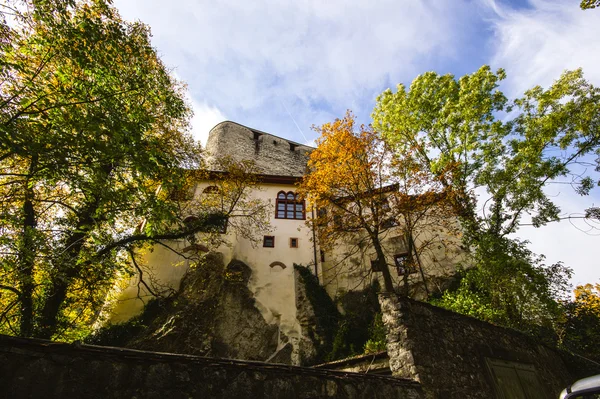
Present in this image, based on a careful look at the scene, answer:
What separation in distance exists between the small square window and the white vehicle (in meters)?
13.7

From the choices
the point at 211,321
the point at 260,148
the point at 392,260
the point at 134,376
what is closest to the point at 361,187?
the point at 392,260

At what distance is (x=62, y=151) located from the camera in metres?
5.56

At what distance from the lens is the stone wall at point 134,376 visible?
2.36 m

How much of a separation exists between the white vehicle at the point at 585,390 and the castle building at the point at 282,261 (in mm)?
9629

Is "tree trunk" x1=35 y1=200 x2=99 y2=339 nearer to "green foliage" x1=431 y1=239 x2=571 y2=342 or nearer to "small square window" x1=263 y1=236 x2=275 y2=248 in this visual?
"small square window" x1=263 y1=236 x2=275 y2=248

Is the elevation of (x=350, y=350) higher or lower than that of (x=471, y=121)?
lower

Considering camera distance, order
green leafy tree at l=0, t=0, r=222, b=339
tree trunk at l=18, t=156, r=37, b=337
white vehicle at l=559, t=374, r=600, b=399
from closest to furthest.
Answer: white vehicle at l=559, t=374, r=600, b=399 < green leafy tree at l=0, t=0, r=222, b=339 < tree trunk at l=18, t=156, r=37, b=337

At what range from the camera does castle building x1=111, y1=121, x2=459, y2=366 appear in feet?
48.4

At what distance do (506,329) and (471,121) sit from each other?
35.8 ft

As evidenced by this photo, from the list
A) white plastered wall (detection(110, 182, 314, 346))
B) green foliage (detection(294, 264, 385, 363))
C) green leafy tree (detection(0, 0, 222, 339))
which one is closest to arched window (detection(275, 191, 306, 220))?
white plastered wall (detection(110, 182, 314, 346))

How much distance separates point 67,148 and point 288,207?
1386 centimetres

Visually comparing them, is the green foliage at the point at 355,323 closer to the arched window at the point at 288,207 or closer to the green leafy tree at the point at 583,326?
the arched window at the point at 288,207

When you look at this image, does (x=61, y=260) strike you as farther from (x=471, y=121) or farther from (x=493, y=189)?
(x=471, y=121)

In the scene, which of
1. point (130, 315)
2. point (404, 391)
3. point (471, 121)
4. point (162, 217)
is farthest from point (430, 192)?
point (130, 315)
